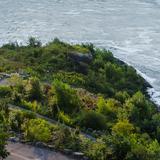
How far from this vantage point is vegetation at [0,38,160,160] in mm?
29547

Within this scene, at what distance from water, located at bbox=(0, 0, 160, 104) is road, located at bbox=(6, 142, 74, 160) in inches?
1483

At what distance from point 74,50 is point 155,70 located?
42.5ft

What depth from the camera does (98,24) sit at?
88.8 meters

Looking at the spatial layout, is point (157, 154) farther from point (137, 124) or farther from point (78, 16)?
point (78, 16)

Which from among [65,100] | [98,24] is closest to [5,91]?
[65,100]

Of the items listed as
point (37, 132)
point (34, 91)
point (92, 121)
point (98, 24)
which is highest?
point (37, 132)

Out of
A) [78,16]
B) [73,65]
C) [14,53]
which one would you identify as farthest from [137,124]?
[78,16]

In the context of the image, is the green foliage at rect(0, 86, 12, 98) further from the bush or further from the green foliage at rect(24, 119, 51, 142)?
the green foliage at rect(24, 119, 51, 142)

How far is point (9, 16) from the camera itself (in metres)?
92.5

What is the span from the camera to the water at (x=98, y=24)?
76375mm

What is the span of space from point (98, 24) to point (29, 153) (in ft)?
203

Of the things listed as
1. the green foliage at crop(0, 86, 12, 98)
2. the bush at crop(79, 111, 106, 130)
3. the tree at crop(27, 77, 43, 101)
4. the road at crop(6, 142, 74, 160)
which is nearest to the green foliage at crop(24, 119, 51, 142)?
the road at crop(6, 142, 74, 160)

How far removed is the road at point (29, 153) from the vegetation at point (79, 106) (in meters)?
0.72

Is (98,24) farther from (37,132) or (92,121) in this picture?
(37,132)
